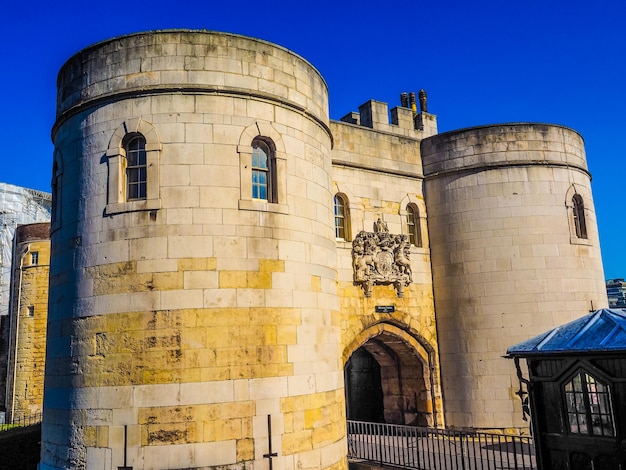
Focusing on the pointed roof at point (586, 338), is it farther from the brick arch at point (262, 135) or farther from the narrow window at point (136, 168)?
the narrow window at point (136, 168)

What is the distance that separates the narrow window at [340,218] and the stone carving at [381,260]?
457 mm

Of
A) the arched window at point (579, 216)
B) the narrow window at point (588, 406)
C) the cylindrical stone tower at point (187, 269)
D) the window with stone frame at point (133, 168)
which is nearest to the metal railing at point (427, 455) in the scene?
the cylindrical stone tower at point (187, 269)

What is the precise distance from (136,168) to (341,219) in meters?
6.81

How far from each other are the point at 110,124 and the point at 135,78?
1.12 metres

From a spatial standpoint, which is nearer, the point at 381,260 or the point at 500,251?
the point at 381,260

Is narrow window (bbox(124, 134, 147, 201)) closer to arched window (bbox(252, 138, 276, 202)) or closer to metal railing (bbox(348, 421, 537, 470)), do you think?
arched window (bbox(252, 138, 276, 202))

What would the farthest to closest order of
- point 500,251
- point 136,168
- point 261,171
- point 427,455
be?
1. point 500,251
2. point 427,455
3. point 261,171
4. point 136,168

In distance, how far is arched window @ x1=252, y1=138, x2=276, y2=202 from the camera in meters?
12.5

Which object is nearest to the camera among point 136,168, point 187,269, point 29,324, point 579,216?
point 187,269

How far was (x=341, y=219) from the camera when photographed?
16.9m

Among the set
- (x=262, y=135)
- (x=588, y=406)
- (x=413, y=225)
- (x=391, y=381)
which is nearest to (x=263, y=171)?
(x=262, y=135)

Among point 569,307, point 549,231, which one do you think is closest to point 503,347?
point 569,307

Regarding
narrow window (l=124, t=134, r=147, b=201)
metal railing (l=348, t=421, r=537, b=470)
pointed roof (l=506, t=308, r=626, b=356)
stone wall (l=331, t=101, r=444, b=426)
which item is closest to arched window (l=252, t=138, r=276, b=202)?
narrow window (l=124, t=134, r=147, b=201)

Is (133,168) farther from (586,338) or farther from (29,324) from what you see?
(29,324)
